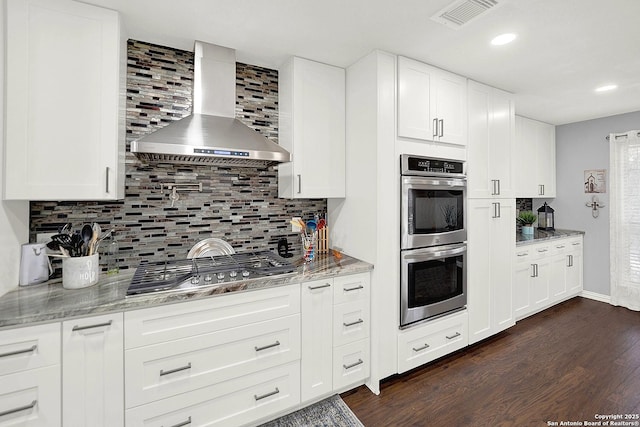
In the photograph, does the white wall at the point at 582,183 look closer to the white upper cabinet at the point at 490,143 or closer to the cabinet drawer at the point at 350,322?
the white upper cabinet at the point at 490,143

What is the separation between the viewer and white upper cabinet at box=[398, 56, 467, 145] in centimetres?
209

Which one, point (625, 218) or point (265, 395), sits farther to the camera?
point (625, 218)

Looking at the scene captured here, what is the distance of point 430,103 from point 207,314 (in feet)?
7.10

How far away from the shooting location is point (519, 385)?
2.13 m

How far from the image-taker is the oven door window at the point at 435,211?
2160 millimetres

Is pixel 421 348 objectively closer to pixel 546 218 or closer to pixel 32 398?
pixel 32 398

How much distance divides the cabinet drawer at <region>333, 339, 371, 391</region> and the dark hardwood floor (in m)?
0.14

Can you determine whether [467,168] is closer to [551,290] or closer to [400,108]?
[400,108]

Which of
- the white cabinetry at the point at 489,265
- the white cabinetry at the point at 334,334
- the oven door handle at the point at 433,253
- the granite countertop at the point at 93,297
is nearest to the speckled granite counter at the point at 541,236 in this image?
the white cabinetry at the point at 489,265

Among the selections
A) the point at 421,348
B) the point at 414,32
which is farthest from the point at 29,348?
the point at 414,32

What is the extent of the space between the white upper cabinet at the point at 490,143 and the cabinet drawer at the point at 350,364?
1609 mm

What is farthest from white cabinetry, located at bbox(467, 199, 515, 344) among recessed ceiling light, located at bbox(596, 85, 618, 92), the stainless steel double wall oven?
recessed ceiling light, located at bbox(596, 85, 618, 92)

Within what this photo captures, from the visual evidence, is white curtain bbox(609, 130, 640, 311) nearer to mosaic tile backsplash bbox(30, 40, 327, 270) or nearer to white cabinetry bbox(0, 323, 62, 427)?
mosaic tile backsplash bbox(30, 40, 327, 270)

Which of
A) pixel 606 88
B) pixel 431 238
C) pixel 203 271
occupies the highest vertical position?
pixel 606 88
